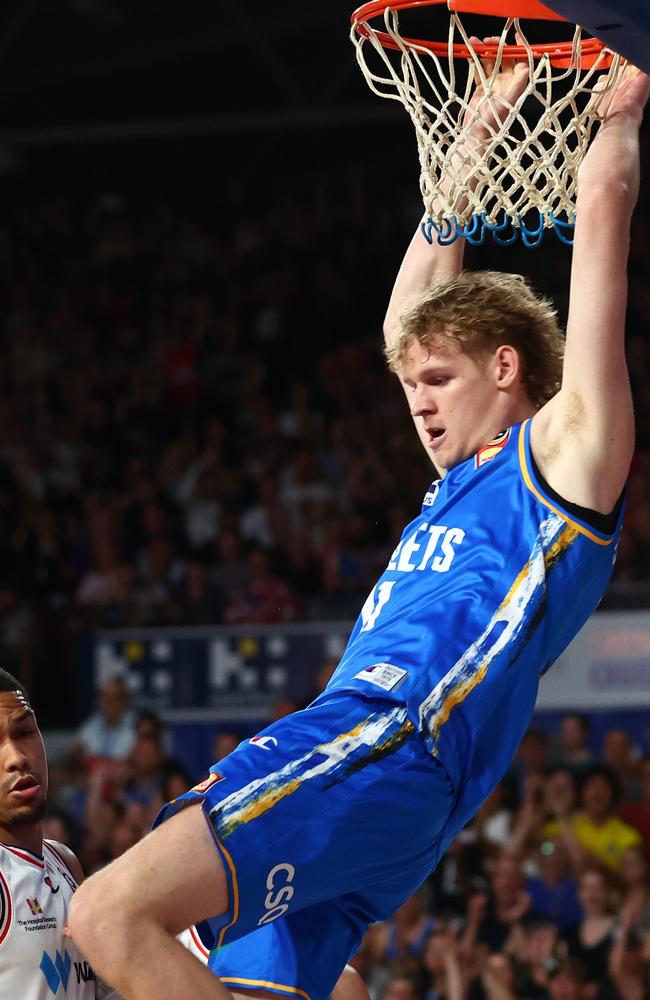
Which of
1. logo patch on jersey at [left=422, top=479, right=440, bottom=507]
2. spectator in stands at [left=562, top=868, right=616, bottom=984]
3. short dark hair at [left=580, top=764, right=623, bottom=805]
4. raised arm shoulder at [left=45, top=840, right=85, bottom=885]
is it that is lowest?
spectator in stands at [left=562, top=868, right=616, bottom=984]

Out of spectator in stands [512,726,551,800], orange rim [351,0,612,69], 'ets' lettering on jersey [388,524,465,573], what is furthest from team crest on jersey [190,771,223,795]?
spectator in stands [512,726,551,800]

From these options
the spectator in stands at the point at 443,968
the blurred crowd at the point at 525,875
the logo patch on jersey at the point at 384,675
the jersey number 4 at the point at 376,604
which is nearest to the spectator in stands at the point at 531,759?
the blurred crowd at the point at 525,875

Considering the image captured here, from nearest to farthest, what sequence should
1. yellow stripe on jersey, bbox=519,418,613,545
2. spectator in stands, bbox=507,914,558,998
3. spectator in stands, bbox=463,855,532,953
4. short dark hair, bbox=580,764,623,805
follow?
yellow stripe on jersey, bbox=519,418,613,545 → spectator in stands, bbox=507,914,558,998 → spectator in stands, bbox=463,855,532,953 → short dark hair, bbox=580,764,623,805

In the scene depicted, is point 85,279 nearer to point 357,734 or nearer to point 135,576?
point 135,576

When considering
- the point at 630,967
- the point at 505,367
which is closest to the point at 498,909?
the point at 630,967

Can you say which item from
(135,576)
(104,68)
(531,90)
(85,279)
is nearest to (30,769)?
(531,90)

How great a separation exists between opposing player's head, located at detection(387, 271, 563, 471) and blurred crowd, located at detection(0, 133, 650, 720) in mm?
5451

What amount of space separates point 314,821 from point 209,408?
10377 millimetres

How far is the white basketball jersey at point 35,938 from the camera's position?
3.78 m

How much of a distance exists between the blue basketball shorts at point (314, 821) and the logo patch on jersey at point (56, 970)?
69 cm

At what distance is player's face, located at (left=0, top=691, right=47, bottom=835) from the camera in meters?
3.99

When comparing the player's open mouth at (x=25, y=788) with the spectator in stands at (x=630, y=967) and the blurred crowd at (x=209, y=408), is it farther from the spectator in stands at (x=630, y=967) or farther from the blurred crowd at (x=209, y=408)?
the blurred crowd at (x=209, y=408)

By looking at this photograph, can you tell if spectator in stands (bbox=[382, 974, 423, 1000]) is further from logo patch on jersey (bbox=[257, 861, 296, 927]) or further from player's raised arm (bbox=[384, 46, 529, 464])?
logo patch on jersey (bbox=[257, 861, 296, 927])

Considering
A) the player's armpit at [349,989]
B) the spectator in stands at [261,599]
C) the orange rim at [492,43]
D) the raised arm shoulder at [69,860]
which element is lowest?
the spectator in stands at [261,599]
